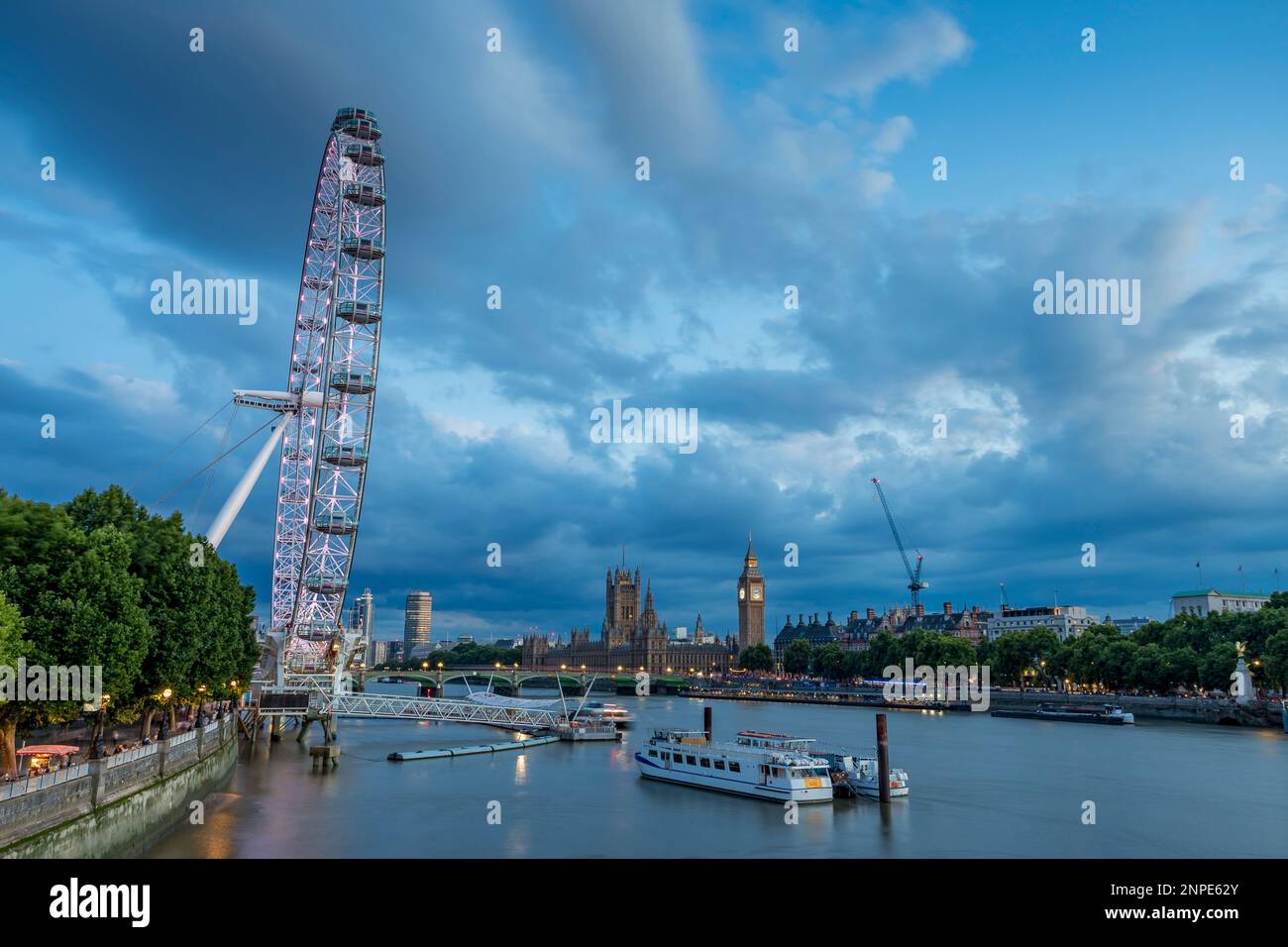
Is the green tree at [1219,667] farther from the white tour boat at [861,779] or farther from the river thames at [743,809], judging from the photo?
the white tour boat at [861,779]

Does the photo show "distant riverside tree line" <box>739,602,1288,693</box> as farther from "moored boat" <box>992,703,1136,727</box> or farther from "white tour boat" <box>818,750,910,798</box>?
"white tour boat" <box>818,750,910,798</box>

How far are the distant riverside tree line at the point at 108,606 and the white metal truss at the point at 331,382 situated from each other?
1852 centimetres

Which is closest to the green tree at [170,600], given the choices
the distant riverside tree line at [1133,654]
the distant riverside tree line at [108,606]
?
the distant riverside tree line at [108,606]

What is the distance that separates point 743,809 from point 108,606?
1021 inches

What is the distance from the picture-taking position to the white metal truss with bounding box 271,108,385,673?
5500cm

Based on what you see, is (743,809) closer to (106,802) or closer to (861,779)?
(861,779)

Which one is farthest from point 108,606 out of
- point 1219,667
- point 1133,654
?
point 1133,654

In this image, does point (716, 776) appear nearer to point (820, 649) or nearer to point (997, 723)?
point (997, 723)

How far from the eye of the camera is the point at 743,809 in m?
41.0

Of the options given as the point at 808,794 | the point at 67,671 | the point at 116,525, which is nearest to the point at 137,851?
the point at 67,671

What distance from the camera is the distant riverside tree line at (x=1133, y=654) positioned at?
8731 centimetres

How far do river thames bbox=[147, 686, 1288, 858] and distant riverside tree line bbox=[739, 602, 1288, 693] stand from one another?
2600 centimetres

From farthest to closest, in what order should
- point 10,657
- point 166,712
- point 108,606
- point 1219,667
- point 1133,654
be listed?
point 1133,654 < point 1219,667 < point 166,712 < point 108,606 < point 10,657
